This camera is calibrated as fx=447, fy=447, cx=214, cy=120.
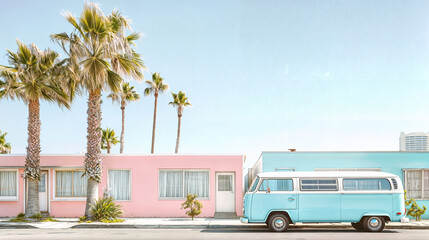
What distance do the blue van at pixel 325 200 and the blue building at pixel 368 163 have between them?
13.1 feet

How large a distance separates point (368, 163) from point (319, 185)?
17.2 feet

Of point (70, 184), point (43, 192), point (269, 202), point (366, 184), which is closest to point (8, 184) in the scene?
point (43, 192)

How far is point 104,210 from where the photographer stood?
19125 millimetres

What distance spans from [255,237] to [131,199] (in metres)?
8.38

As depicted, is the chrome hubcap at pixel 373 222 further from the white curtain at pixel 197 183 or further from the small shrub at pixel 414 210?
the white curtain at pixel 197 183

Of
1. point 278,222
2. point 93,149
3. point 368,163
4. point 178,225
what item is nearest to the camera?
point 278,222

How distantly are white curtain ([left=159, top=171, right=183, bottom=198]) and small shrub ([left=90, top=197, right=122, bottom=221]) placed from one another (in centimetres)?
244

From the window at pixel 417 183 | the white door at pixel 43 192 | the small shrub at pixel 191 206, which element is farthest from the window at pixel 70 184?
the window at pixel 417 183

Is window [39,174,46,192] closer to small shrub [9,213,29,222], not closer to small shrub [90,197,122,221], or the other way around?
small shrub [9,213,29,222]

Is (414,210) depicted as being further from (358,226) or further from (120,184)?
(120,184)

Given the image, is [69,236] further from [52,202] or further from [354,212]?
[354,212]

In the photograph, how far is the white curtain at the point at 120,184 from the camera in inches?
828

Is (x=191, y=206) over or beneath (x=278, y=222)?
over

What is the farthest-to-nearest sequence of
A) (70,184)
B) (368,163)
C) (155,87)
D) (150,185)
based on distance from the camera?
(155,87)
(70,184)
(150,185)
(368,163)
